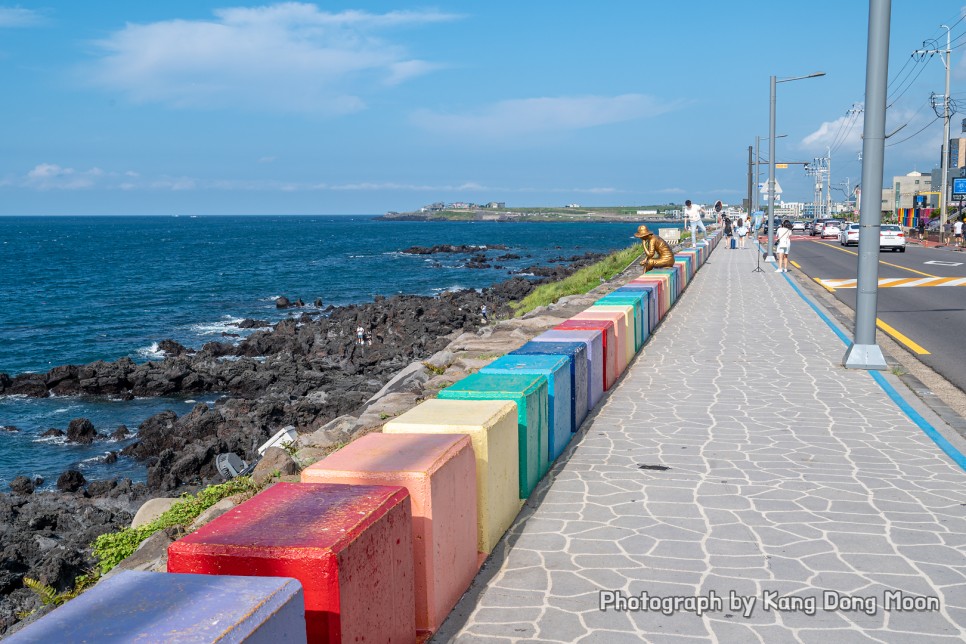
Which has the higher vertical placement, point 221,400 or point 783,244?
point 783,244

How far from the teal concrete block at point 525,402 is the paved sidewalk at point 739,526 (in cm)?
23

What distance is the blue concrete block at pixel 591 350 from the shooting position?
9312 mm

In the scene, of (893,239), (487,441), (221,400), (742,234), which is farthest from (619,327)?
(742,234)

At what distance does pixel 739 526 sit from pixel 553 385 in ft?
6.72

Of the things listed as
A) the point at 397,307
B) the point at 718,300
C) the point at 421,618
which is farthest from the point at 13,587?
the point at 397,307

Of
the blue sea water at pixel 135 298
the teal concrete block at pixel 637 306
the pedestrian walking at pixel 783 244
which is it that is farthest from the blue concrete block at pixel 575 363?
the pedestrian walking at pixel 783 244

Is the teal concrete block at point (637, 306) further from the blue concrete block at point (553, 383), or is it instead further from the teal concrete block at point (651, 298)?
the blue concrete block at point (553, 383)

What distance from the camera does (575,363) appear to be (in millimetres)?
8367

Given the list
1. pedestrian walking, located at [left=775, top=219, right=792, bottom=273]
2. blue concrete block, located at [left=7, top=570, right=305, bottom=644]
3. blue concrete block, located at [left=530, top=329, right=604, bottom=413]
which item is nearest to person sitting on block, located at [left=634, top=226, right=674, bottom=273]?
pedestrian walking, located at [left=775, top=219, right=792, bottom=273]

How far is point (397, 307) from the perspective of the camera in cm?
3406

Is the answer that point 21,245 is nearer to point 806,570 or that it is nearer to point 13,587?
point 13,587

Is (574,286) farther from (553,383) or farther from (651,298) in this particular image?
(553,383)

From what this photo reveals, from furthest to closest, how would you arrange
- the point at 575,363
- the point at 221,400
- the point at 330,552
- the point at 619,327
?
1. the point at 221,400
2. the point at 619,327
3. the point at 575,363
4. the point at 330,552

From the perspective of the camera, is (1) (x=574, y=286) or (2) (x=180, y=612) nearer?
(2) (x=180, y=612)
